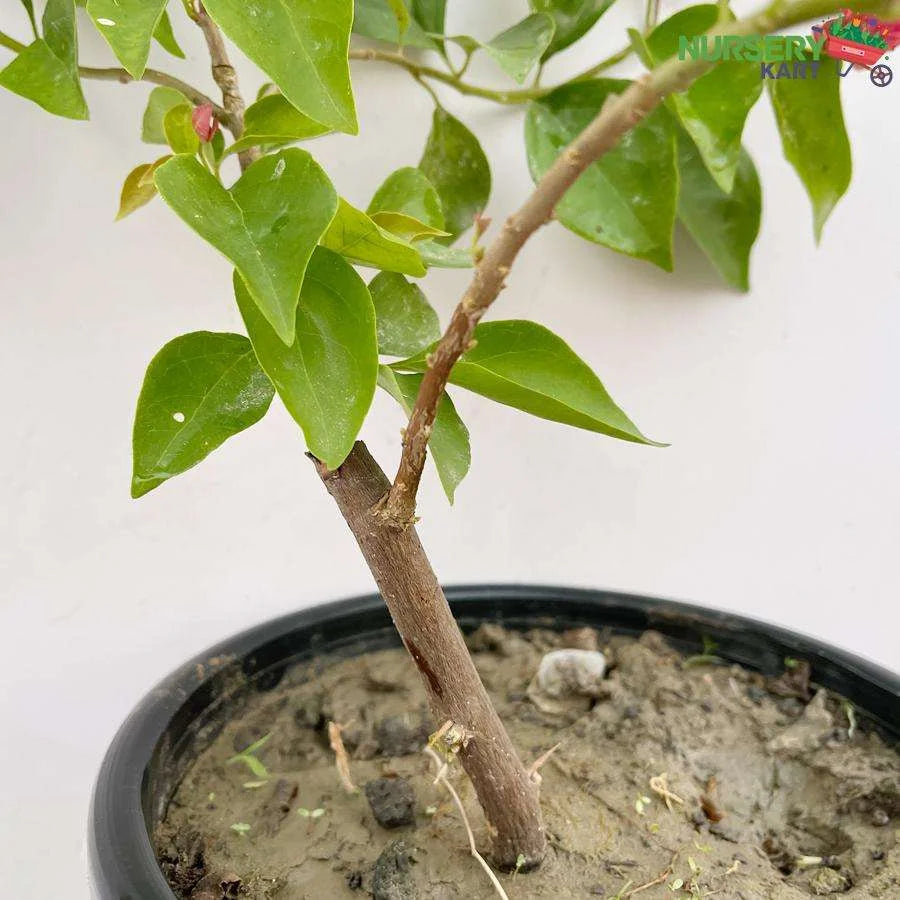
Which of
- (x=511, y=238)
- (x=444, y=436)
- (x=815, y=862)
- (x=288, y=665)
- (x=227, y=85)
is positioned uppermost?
(x=227, y=85)

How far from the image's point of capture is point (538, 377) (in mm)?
452

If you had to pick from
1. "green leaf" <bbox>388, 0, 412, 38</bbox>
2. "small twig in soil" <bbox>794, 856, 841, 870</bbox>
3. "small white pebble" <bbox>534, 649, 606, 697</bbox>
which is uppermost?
"green leaf" <bbox>388, 0, 412, 38</bbox>

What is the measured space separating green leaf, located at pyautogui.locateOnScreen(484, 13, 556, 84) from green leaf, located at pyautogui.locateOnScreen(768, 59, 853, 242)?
0.55ft

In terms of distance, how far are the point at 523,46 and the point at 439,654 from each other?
0.46 m

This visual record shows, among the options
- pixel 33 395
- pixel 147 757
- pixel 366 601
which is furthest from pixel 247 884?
pixel 33 395

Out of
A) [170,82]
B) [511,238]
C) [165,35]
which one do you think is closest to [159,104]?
[170,82]

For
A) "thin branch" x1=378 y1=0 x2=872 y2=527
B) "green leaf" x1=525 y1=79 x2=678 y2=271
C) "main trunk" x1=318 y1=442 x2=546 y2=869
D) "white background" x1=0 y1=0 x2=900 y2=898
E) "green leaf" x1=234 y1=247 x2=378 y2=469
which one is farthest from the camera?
"white background" x1=0 y1=0 x2=900 y2=898

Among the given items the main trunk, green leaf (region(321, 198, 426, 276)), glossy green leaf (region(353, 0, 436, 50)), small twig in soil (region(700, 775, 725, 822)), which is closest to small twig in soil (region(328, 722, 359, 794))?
the main trunk

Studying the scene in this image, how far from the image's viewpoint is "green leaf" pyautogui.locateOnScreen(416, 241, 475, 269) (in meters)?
0.47

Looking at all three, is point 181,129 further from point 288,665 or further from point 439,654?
point 288,665

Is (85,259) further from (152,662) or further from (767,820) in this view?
(767,820)

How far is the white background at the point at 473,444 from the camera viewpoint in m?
0.80

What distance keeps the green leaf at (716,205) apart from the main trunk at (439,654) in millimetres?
524

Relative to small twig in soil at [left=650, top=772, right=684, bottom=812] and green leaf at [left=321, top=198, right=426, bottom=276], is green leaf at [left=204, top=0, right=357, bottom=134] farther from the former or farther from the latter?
small twig in soil at [left=650, top=772, right=684, bottom=812]
